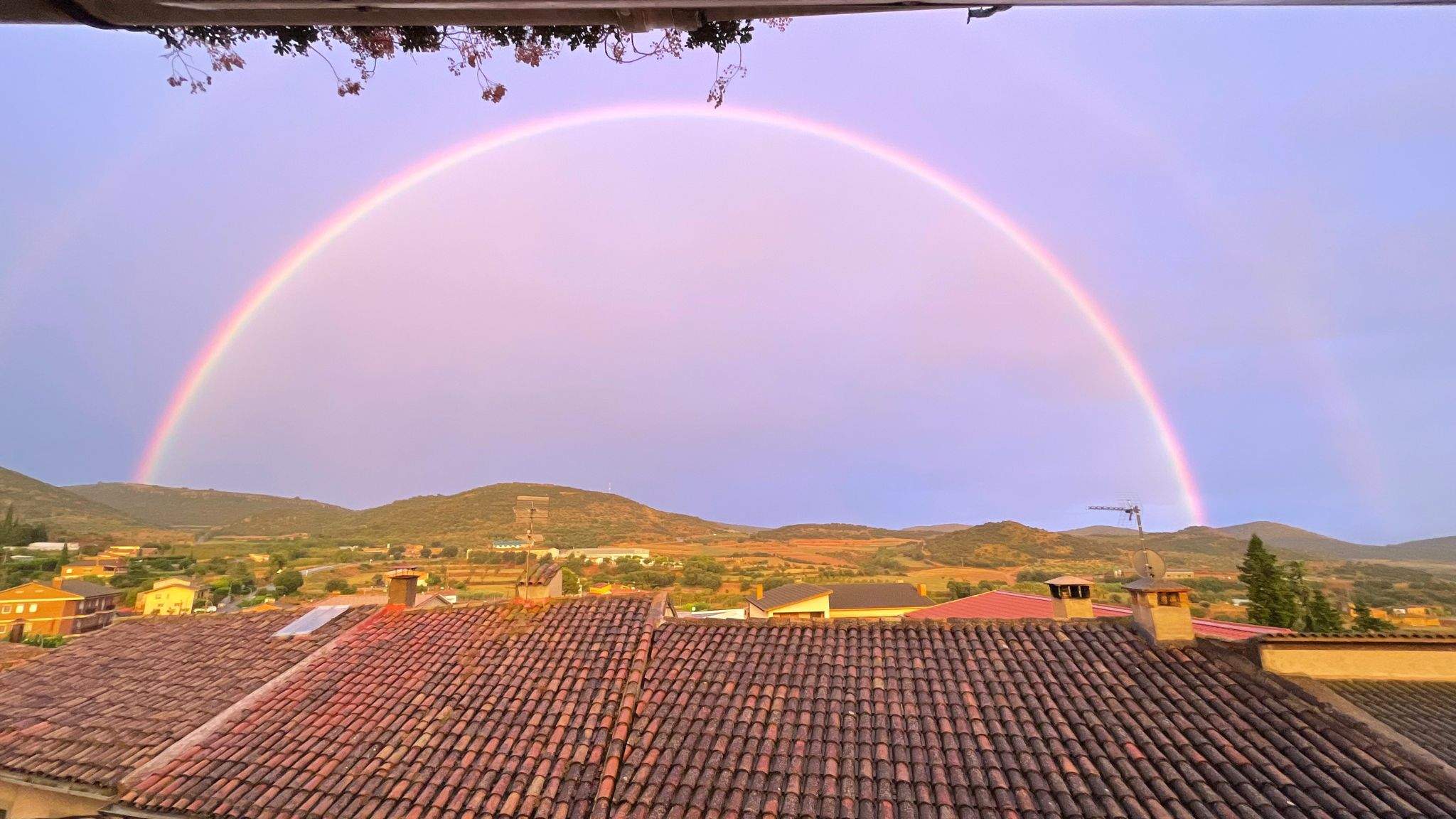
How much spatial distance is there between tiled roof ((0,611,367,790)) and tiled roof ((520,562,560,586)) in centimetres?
315

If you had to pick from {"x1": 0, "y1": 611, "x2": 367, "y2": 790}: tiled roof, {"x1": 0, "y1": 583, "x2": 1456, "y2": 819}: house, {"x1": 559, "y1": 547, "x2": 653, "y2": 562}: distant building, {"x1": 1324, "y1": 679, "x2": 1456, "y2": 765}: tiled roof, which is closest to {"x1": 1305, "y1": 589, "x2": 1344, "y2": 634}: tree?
{"x1": 1324, "y1": 679, "x2": 1456, "y2": 765}: tiled roof

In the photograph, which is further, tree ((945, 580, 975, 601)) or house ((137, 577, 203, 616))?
house ((137, 577, 203, 616))

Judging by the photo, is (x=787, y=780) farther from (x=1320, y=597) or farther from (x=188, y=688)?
(x=1320, y=597)

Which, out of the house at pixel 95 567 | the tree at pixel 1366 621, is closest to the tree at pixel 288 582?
the house at pixel 95 567

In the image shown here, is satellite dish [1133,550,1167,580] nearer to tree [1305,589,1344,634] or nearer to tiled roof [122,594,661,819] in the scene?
tiled roof [122,594,661,819]

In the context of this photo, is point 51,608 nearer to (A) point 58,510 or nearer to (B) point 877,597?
(A) point 58,510

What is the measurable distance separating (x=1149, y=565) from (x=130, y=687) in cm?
1590

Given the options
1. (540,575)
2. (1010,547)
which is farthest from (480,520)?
(540,575)

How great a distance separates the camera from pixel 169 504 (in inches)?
3666

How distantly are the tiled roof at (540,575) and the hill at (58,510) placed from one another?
100 meters

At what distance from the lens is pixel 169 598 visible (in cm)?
5762

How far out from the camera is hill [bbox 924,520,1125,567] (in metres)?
76.2

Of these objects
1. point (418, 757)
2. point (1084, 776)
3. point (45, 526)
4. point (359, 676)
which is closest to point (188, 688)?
point (359, 676)

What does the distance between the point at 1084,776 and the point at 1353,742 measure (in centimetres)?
280
